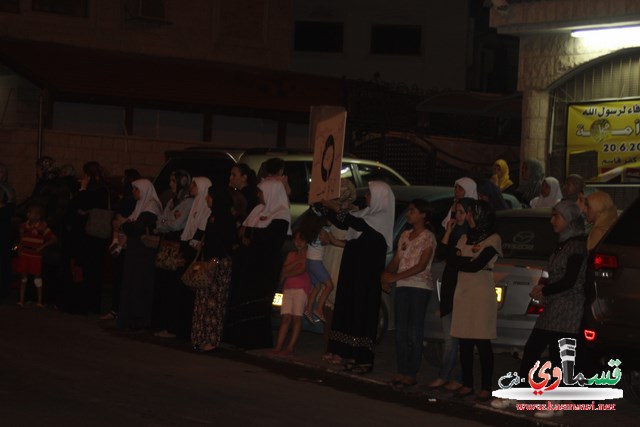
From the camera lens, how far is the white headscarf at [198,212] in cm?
1445

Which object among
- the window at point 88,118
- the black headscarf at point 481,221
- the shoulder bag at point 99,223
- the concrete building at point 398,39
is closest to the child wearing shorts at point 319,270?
the black headscarf at point 481,221

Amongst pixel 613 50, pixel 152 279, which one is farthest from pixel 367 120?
pixel 152 279

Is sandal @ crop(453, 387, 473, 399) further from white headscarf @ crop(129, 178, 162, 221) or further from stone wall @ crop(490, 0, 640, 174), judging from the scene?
stone wall @ crop(490, 0, 640, 174)

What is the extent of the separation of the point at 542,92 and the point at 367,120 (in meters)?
6.33

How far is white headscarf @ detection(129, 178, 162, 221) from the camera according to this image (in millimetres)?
15609

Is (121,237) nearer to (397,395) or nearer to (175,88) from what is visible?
(397,395)

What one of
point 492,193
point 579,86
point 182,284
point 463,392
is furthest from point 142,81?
point 463,392

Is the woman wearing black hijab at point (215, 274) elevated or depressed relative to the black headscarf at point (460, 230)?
depressed

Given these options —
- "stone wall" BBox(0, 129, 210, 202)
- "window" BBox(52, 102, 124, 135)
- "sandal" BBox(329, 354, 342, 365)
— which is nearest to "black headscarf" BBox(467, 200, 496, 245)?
"sandal" BBox(329, 354, 342, 365)

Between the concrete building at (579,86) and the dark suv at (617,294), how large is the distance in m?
6.47

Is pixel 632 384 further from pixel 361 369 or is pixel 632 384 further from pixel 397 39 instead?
pixel 397 39

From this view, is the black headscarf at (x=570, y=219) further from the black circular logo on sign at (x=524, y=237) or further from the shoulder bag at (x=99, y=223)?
the shoulder bag at (x=99, y=223)

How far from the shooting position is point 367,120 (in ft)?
79.8
